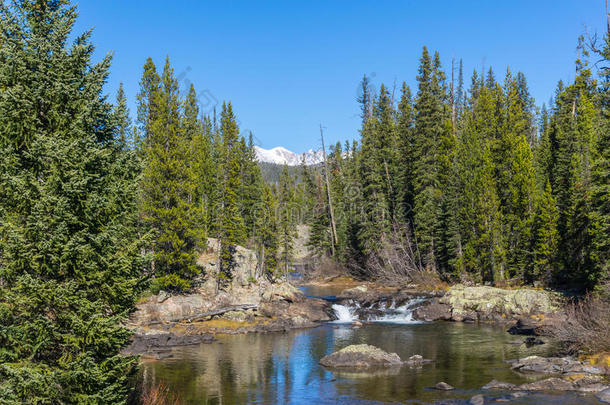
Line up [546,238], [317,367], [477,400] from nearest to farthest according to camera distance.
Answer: [477,400]
[317,367]
[546,238]

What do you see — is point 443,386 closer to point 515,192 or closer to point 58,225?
point 58,225

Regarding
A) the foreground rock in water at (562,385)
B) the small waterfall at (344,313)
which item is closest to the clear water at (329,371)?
the foreground rock in water at (562,385)

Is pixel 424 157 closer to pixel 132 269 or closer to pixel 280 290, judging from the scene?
pixel 280 290

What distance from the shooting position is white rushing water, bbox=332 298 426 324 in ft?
140

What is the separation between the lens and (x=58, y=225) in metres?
11.4

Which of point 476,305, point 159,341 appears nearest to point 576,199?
point 476,305

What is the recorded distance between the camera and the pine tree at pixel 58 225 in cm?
1098

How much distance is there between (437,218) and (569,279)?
18.4 meters

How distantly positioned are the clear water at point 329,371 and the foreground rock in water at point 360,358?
985mm

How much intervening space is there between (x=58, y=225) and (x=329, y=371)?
685 inches


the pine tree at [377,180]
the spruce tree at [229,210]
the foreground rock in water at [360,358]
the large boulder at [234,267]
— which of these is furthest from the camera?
the pine tree at [377,180]

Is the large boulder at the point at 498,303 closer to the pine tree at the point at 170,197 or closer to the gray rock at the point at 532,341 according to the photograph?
the gray rock at the point at 532,341

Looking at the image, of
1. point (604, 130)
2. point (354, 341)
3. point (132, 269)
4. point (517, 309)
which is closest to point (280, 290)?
point (354, 341)

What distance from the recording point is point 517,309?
39.8 metres
